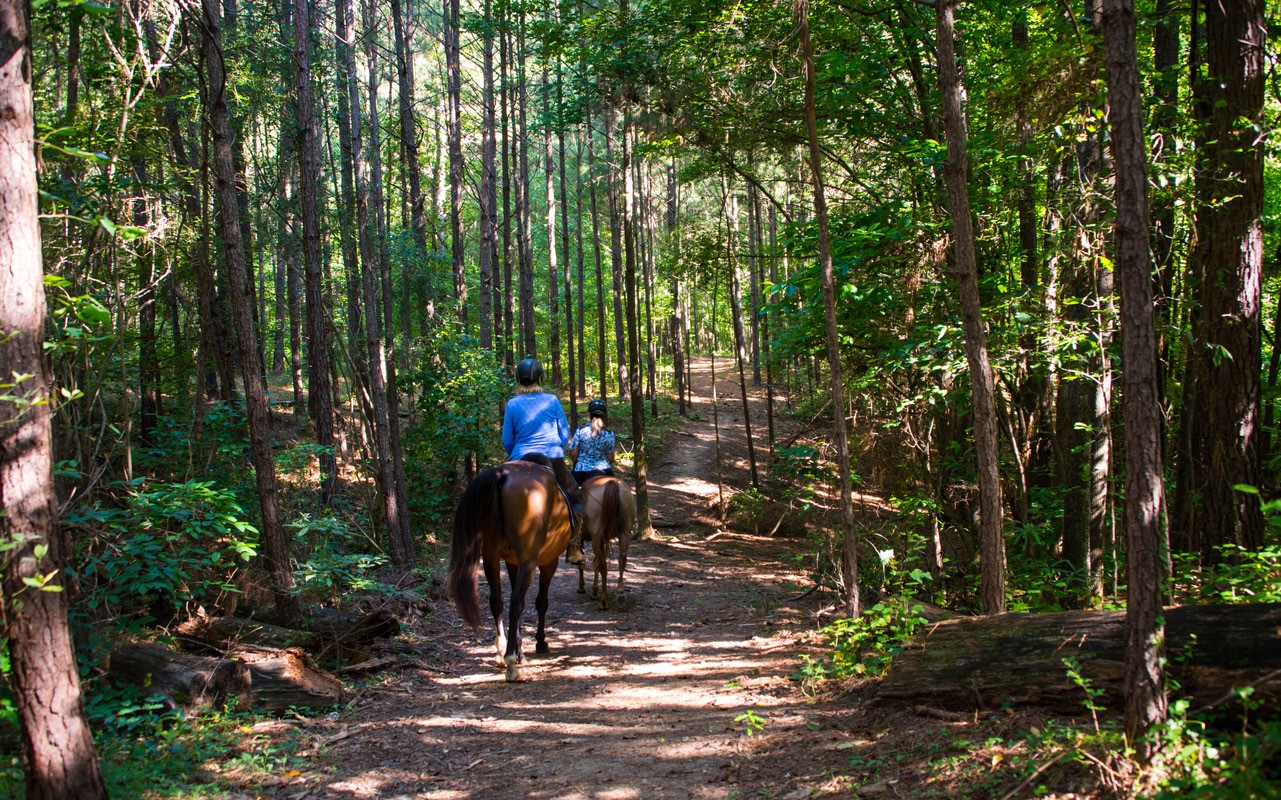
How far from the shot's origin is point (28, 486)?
3.63 metres

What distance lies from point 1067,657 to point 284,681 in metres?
5.49

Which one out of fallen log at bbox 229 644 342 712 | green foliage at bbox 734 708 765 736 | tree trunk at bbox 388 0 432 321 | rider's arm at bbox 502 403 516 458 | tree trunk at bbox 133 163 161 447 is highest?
tree trunk at bbox 388 0 432 321

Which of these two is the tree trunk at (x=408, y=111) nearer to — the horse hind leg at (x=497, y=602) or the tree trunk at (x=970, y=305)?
the horse hind leg at (x=497, y=602)

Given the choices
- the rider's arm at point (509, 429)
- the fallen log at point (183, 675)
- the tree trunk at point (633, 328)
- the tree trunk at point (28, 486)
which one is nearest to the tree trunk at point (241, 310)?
the fallen log at point (183, 675)

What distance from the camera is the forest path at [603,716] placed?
4738mm

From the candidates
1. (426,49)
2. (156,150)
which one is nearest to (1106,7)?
(156,150)

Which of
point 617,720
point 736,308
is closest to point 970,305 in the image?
point 617,720

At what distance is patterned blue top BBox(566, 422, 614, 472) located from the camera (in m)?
11.1

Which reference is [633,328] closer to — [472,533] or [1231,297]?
[472,533]

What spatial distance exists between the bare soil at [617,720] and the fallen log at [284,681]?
0.83ft

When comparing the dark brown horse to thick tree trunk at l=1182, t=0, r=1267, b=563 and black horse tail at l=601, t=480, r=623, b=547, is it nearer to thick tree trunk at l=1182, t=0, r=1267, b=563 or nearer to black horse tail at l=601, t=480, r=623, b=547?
black horse tail at l=601, t=480, r=623, b=547

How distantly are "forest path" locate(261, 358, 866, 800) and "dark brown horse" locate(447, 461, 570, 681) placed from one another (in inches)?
26.5

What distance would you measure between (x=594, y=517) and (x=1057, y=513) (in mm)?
6117

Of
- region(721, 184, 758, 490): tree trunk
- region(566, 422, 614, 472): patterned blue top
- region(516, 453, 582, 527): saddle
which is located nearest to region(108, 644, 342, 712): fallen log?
region(516, 453, 582, 527): saddle
